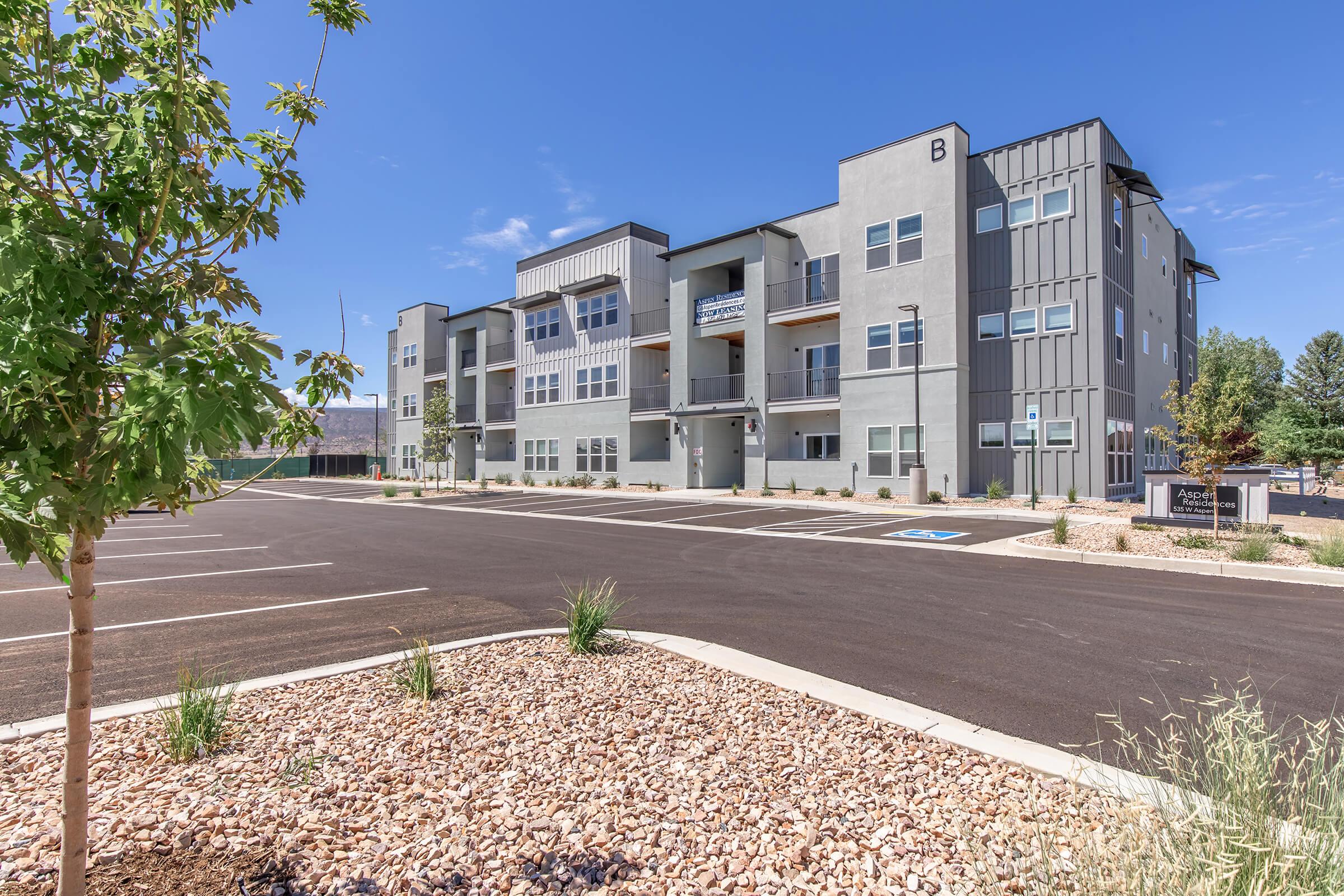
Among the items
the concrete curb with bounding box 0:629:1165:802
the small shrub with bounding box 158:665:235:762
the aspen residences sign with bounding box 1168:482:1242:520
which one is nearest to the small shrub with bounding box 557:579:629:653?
the concrete curb with bounding box 0:629:1165:802

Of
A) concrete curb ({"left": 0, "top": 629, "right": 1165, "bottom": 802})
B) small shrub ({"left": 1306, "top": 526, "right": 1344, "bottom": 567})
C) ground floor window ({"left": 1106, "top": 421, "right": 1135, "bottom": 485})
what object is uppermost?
ground floor window ({"left": 1106, "top": 421, "right": 1135, "bottom": 485})

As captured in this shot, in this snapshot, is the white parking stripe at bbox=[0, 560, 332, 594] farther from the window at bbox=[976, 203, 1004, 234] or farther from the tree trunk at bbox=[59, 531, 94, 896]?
the window at bbox=[976, 203, 1004, 234]

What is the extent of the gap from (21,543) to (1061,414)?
2621 cm

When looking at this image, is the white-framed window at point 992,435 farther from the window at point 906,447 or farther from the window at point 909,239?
the window at point 909,239

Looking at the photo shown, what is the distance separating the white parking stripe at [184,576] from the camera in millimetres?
9625

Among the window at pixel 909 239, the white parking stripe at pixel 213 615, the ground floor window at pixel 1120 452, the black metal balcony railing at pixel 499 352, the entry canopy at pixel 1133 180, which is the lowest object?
the white parking stripe at pixel 213 615

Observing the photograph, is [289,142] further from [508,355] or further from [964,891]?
[508,355]

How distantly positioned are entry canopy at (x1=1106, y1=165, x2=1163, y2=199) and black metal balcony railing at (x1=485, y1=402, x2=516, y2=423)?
3255cm

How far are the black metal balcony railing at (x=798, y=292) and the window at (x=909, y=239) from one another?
A: 3184mm

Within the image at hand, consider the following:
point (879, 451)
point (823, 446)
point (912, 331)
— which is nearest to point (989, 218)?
point (912, 331)

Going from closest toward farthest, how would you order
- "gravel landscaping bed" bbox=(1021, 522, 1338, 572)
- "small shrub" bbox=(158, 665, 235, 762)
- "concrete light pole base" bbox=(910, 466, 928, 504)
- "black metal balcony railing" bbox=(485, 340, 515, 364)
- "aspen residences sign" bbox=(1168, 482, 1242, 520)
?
"small shrub" bbox=(158, 665, 235, 762), "gravel landscaping bed" bbox=(1021, 522, 1338, 572), "aspen residences sign" bbox=(1168, 482, 1242, 520), "concrete light pole base" bbox=(910, 466, 928, 504), "black metal balcony railing" bbox=(485, 340, 515, 364)

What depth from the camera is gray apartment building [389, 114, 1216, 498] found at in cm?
2331

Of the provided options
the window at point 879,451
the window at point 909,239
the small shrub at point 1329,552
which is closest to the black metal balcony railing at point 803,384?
the window at point 879,451

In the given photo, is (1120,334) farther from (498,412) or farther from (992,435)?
(498,412)
